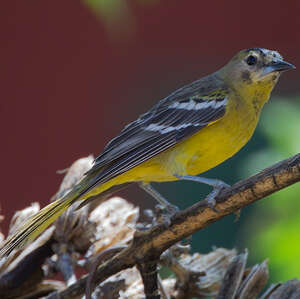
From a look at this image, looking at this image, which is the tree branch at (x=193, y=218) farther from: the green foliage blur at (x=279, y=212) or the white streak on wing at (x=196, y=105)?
the white streak on wing at (x=196, y=105)

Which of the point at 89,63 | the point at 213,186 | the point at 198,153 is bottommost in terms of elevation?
the point at 213,186

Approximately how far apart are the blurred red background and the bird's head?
1.21 metres

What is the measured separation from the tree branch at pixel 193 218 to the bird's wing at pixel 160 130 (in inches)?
9.9

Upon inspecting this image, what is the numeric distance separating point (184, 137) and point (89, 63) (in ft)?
5.72

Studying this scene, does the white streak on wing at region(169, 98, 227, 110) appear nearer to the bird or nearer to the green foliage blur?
the bird

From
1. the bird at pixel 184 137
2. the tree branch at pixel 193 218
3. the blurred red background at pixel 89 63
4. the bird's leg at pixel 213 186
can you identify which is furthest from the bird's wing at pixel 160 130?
the blurred red background at pixel 89 63

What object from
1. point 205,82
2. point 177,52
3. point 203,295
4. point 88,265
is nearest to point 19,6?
point 177,52

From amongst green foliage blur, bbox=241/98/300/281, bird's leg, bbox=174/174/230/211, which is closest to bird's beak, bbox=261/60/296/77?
green foliage blur, bbox=241/98/300/281

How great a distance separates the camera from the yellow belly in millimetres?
1638

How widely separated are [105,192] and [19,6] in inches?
73.3

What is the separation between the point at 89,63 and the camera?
3.26 metres

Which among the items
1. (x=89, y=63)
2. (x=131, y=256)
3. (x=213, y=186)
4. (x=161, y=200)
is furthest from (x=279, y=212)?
(x=89, y=63)

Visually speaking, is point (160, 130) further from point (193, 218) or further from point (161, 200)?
point (193, 218)

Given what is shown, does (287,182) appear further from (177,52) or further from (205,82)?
(177,52)
